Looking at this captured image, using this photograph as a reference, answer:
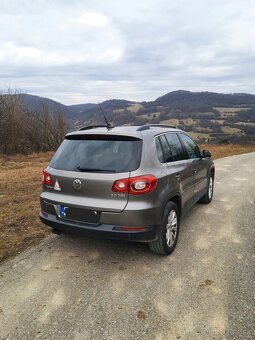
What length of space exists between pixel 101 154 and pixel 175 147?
1.46 meters

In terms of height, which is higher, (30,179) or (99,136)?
(99,136)

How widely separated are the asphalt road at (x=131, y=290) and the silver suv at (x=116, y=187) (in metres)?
0.47

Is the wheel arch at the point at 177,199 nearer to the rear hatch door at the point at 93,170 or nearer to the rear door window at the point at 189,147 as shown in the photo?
the rear hatch door at the point at 93,170

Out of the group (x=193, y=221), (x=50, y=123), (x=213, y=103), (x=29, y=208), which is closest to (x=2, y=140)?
(x=50, y=123)

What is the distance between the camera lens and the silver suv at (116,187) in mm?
3678

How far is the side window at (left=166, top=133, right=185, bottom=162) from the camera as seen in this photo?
472cm

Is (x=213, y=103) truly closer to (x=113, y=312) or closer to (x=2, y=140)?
(x=2, y=140)

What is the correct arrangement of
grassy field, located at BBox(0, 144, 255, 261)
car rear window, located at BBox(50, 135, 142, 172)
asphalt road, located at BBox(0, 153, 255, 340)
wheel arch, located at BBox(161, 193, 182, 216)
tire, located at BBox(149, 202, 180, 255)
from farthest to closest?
1. grassy field, located at BBox(0, 144, 255, 261)
2. wheel arch, located at BBox(161, 193, 182, 216)
3. tire, located at BBox(149, 202, 180, 255)
4. car rear window, located at BBox(50, 135, 142, 172)
5. asphalt road, located at BBox(0, 153, 255, 340)

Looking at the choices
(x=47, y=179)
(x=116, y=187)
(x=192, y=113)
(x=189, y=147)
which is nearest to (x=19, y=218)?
(x=47, y=179)

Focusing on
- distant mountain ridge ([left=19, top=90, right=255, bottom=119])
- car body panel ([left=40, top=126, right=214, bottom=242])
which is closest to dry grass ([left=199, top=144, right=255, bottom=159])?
car body panel ([left=40, top=126, right=214, bottom=242])

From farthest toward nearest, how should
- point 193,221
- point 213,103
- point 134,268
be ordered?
1. point 213,103
2. point 193,221
3. point 134,268

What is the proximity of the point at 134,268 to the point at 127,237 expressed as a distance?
0.51 metres

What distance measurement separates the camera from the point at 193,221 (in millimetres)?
5770

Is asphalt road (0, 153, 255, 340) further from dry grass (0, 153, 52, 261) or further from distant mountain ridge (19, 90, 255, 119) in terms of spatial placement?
distant mountain ridge (19, 90, 255, 119)
